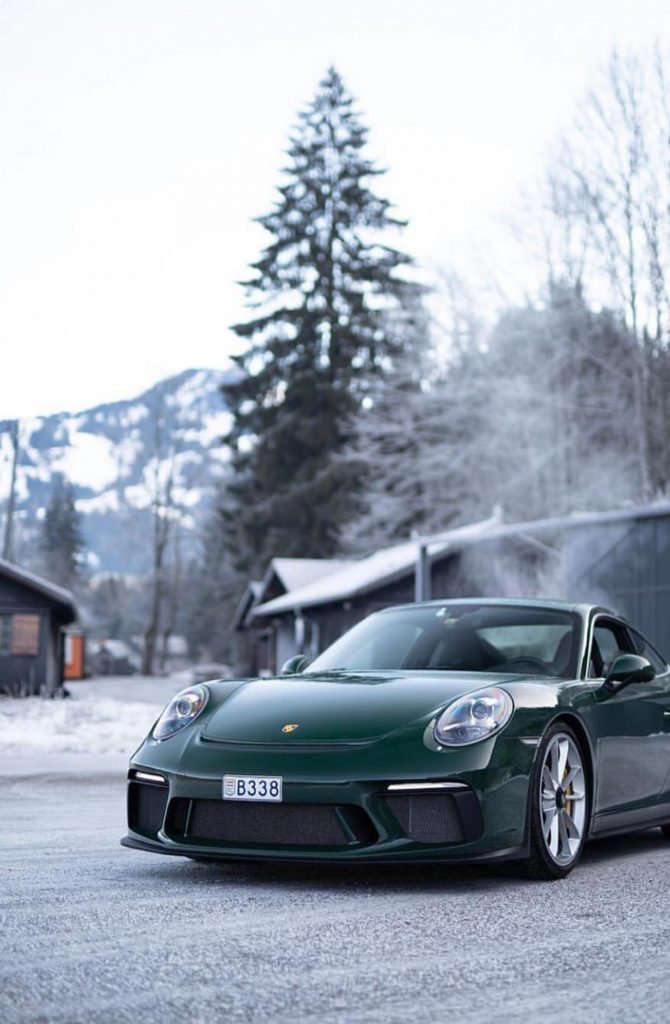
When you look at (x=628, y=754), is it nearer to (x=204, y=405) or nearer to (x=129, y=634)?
(x=204, y=405)

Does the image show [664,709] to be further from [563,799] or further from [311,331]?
[311,331]

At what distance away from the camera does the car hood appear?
649 cm

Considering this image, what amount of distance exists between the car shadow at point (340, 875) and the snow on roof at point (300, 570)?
40.7 m

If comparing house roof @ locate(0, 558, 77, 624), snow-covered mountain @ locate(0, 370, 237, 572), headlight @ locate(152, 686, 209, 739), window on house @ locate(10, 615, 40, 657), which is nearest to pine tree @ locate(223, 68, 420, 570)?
snow-covered mountain @ locate(0, 370, 237, 572)

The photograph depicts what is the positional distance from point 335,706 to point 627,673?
1559mm

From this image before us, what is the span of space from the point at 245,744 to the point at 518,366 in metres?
36.9

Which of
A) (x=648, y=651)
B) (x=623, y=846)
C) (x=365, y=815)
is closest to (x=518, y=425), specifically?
(x=648, y=651)

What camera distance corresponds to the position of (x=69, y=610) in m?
47.2

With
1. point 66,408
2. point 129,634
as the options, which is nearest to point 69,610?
point 66,408

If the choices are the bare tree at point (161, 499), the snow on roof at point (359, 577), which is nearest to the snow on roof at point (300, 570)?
the snow on roof at point (359, 577)

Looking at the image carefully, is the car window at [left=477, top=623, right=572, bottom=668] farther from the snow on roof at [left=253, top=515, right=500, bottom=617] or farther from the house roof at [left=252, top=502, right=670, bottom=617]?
the snow on roof at [left=253, top=515, right=500, bottom=617]

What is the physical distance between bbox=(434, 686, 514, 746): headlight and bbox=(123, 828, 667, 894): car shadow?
53cm

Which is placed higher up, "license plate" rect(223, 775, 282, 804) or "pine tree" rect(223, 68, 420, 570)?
"pine tree" rect(223, 68, 420, 570)

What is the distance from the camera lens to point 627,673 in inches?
291
